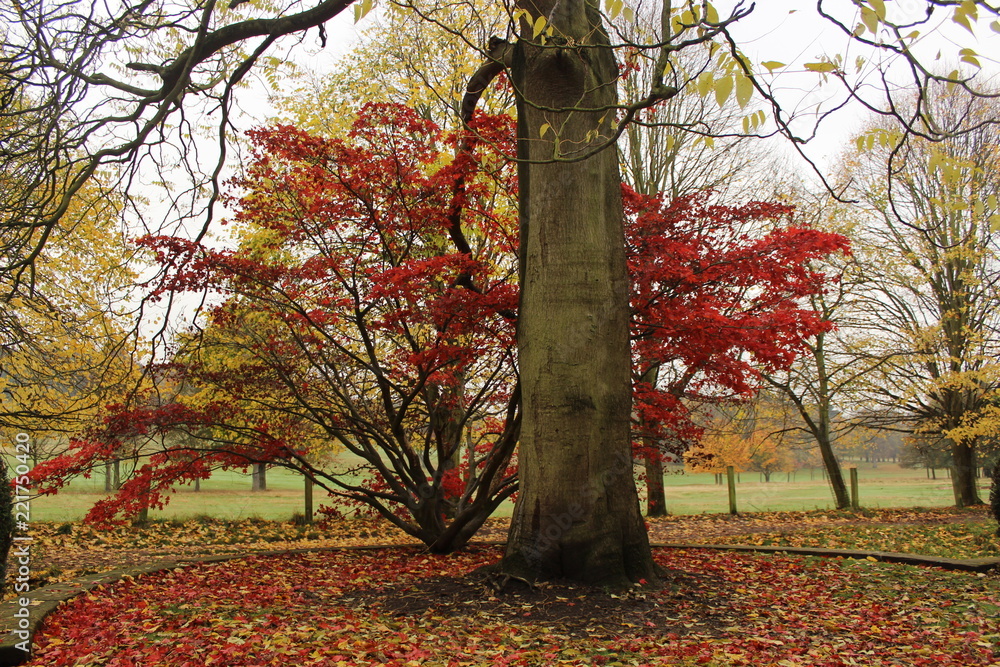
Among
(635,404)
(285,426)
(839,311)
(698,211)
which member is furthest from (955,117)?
(285,426)

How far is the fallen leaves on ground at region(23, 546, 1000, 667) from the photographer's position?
133 inches

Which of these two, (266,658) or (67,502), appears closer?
(266,658)

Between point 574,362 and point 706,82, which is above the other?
point 706,82

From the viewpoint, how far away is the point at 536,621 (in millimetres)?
3979

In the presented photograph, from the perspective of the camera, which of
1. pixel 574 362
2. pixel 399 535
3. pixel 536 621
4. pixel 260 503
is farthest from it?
pixel 260 503

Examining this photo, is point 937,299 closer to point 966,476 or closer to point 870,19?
point 966,476

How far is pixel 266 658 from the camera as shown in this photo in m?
3.29

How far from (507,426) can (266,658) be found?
10.6 ft

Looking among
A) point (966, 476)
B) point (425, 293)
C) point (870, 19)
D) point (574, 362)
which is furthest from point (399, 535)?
point (966, 476)

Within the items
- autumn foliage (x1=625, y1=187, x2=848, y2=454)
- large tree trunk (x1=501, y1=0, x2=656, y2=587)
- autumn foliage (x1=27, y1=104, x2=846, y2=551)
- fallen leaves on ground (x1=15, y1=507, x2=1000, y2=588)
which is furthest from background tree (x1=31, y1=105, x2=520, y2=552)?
fallen leaves on ground (x1=15, y1=507, x2=1000, y2=588)

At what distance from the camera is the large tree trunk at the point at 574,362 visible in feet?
15.2

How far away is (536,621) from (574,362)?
174 centimetres

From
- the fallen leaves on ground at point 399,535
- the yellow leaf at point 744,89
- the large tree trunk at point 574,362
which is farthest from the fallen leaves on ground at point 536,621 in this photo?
→ the yellow leaf at point 744,89

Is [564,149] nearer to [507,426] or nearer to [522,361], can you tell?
[522,361]
